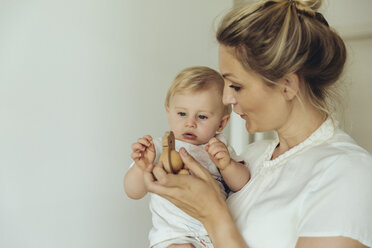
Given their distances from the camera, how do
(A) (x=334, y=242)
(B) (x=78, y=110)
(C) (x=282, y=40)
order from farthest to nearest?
(B) (x=78, y=110) → (C) (x=282, y=40) → (A) (x=334, y=242)

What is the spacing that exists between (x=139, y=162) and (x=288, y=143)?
0.47m

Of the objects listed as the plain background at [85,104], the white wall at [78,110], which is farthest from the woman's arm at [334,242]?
the white wall at [78,110]

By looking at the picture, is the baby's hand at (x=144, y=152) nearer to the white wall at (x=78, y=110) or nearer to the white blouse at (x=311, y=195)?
the white blouse at (x=311, y=195)

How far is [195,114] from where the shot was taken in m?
1.40

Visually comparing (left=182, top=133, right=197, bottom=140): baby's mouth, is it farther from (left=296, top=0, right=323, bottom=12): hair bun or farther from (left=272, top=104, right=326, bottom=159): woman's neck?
(left=296, top=0, right=323, bottom=12): hair bun

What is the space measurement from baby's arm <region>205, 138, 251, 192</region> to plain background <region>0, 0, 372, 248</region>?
0.55 metres

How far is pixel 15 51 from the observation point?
1.49 meters

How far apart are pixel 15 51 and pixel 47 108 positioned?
9.7 inches

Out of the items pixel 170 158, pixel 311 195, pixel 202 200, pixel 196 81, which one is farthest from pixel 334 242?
pixel 196 81

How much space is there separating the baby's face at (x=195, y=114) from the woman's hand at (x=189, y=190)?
27 centimetres

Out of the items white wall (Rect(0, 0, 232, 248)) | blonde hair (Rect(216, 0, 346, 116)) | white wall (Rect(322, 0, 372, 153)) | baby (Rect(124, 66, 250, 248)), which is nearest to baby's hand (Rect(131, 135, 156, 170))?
baby (Rect(124, 66, 250, 248))

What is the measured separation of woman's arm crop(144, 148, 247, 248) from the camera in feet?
3.49

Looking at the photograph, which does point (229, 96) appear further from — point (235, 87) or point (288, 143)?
point (288, 143)

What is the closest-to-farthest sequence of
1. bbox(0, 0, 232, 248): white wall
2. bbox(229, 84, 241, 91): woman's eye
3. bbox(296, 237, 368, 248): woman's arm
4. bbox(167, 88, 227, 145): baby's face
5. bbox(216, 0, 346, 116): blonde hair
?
1. bbox(296, 237, 368, 248): woman's arm
2. bbox(216, 0, 346, 116): blonde hair
3. bbox(229, 84, 241, 91): woman's eye
4. bbox(167, 88, 227, 145): baby's face
5. bbox(0, 0, 232, 248): white wall
